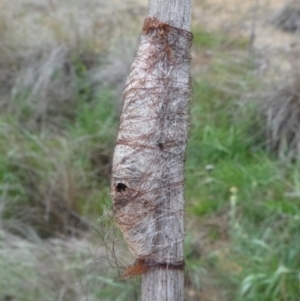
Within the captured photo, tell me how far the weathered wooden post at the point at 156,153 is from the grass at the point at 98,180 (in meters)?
1.12

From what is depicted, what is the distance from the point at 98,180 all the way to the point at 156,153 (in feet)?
9.44

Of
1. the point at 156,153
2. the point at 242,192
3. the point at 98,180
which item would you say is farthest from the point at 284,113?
the point at 156,153

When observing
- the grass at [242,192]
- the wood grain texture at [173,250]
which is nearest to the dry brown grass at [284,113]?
the grass at [242,192]

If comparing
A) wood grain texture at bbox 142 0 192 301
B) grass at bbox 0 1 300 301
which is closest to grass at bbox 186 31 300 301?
grass at bbox 0 1 300 301

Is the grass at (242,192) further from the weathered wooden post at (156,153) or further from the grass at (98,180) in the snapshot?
the weathered wooden post at (156,153)

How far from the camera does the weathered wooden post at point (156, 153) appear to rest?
162 centimetres

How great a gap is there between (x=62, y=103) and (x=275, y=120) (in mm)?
1649

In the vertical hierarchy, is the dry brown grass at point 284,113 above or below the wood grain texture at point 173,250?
above

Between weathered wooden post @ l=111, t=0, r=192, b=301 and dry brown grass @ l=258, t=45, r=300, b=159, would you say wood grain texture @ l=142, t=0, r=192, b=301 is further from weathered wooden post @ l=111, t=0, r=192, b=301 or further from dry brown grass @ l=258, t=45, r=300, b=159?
dry brown grass @ l=258, t=45, r=300, b=159

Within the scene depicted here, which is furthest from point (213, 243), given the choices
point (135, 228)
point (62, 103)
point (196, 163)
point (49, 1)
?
point (49, 1)

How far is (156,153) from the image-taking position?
1625mm

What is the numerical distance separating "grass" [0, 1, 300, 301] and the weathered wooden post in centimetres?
112

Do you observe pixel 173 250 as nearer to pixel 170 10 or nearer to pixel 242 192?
pixel 170 10

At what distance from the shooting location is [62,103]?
5238 mm
